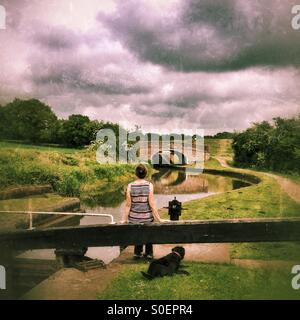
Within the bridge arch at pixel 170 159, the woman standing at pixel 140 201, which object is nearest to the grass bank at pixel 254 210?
the woman standing at pixel 140 201

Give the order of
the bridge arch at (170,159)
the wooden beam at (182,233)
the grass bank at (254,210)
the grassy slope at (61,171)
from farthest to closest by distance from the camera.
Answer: the bridge arch at (170,159) < the grassy slope at (61,171) < the grass bank at (254,210) < the wooden beam at (182,233)

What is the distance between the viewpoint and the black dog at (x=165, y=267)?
572 centimetres

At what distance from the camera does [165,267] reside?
5.79 meters

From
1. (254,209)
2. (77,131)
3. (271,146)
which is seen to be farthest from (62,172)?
(77,131)

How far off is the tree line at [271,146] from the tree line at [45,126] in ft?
48.3

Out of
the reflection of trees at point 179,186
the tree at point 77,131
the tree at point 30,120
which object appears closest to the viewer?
the reflection of trees at point 179,186

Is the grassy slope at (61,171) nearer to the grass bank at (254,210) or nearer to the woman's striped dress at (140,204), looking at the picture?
the grass bank at (254,210)

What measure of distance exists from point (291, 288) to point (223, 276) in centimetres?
94

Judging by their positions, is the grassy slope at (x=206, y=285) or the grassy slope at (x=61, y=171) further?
the grassy slope at (x=61, y=171)

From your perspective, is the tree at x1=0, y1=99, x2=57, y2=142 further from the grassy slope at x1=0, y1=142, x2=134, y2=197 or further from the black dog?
the black dog

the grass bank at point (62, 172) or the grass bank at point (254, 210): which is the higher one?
the grass bank at point (62, 172)

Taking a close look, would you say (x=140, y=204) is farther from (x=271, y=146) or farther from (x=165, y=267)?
(x=271, y=146)

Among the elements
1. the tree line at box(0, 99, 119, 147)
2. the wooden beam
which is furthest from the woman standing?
the tree line at box(0, 99, 119, 147)

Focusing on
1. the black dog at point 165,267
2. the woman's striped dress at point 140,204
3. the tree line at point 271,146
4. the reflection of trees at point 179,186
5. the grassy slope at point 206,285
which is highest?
the tree line at point 271,146
